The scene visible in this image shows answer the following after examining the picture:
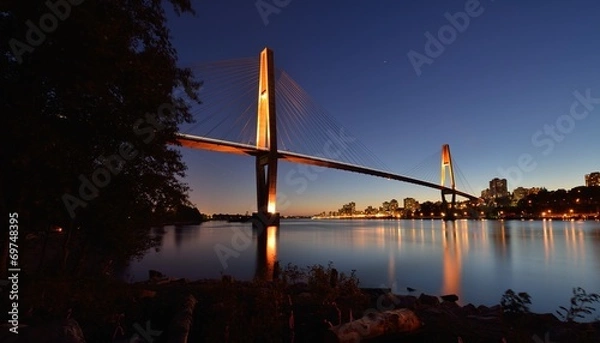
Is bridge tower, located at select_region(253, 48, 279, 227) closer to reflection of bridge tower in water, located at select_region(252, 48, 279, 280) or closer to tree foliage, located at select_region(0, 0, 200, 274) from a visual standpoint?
reflection of bridge tower in water, located at select_region(252, 48, 279, 280)

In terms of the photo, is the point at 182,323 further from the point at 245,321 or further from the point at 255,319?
the point at 255,319

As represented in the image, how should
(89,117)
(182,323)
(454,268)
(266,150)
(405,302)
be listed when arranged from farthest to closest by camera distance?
1. (266,150)
2. (454,268)
3. (405,302)
4. (89,117)
5. (182,323)

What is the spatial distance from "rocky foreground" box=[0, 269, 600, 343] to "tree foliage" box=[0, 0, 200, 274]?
1.36 meters

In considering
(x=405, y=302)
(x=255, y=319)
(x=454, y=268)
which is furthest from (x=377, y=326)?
(x=454, y=268)

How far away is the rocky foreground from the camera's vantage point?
481 cm

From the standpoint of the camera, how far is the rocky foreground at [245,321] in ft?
15.8

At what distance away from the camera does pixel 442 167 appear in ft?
293

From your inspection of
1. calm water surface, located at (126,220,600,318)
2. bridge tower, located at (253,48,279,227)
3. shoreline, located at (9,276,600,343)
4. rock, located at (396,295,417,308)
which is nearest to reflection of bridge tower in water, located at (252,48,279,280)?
bridge tower, located at (253,48,279,227)

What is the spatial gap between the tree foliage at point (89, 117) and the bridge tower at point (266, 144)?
3466 centimetres

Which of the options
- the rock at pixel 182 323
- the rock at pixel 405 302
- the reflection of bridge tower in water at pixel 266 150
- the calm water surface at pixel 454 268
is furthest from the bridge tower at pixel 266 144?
the rock at pixel 182 323

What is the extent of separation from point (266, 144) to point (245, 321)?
131ft

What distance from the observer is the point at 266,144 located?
4431cm

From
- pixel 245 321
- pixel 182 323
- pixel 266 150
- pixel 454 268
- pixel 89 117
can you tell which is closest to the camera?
pixel 245 321

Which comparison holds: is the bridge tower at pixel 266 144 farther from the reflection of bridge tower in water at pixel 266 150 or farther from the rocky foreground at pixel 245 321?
the rocky foreground at pixel 245 321
